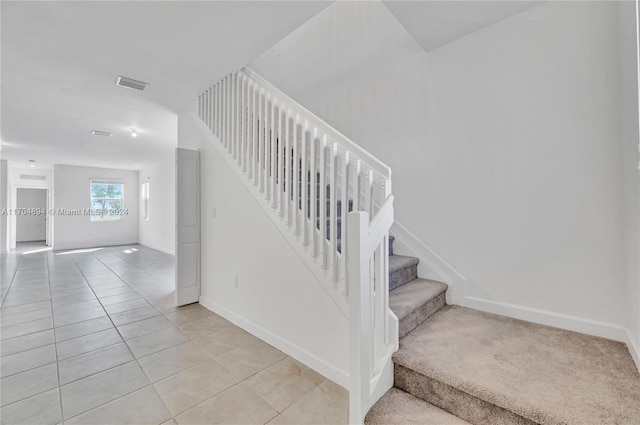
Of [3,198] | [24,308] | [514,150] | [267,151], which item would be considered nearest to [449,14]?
[514,150]

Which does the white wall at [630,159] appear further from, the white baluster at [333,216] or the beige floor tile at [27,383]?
the beige floor tile at [27,383]

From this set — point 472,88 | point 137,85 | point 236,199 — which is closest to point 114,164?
point 137,85

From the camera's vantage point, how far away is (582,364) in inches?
61.8

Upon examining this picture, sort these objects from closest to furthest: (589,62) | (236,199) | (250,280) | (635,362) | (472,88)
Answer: (635,362), (589,62), (472,88), (250,280), (236,199)

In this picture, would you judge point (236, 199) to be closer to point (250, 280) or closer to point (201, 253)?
point (250, 280)

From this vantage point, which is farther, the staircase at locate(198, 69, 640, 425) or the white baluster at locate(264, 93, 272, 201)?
the white baluster at locate(264, 93, 272, 201)

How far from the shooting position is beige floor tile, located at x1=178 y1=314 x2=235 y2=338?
8.97 feet

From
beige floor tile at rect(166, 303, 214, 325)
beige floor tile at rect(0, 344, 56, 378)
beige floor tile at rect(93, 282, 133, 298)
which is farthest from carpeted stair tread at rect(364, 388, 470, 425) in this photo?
beige floor tile at rect(93, 282, 133, 298)

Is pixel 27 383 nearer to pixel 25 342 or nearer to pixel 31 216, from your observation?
pixel 25 342

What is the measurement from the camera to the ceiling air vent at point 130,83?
309cm

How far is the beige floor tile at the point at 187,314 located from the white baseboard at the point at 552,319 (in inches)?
110

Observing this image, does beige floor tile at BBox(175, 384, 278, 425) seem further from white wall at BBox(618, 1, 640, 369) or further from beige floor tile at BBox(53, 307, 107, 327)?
beige floor tile at BBox(53, 307, 107, 327)

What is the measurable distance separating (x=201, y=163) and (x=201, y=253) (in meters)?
1.17

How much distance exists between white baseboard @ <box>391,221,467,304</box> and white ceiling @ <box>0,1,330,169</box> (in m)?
2.15
